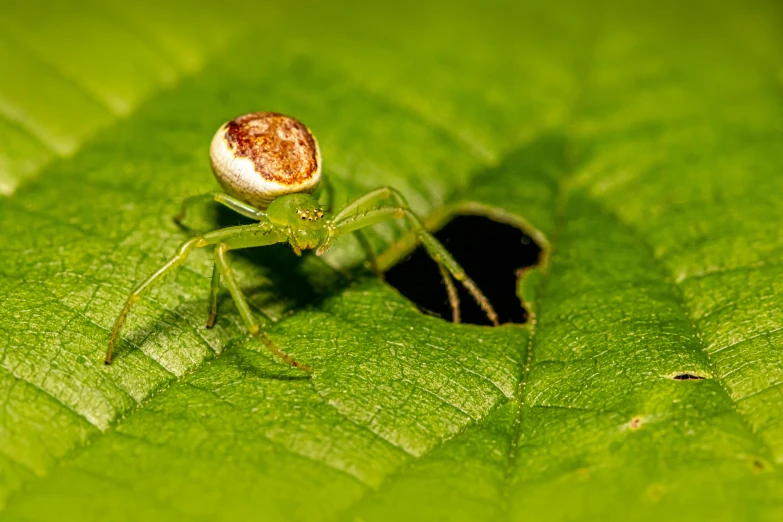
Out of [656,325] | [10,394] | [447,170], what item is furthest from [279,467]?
[447,170]

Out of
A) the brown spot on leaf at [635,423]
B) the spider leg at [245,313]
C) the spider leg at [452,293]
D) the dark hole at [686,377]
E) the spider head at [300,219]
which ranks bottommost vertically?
the brown spot on leaf at [635,423]

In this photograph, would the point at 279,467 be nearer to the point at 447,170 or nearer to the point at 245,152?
the point at 245,152

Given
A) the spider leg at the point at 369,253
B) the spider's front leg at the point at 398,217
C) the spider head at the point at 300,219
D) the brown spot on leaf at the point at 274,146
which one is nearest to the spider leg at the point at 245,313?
the spider head at the point at 300,219

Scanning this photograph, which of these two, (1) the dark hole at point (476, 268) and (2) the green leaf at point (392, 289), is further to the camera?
(1) the dark hole at point (476, 268)

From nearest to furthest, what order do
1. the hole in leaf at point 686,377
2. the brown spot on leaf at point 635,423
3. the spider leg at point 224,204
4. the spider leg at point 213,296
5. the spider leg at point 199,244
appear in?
the brown spot on leaf at point 635,423 → the hole in leaf at point 686,377 → the spider leg at point 199,244 → the spider leg at point 213,296 → the spider leg at point 224,204

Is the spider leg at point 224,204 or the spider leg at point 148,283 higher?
the spider leg at point 224,204

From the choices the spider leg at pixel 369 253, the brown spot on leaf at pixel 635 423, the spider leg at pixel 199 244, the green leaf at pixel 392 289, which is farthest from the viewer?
the spider leg at pixel 369 253

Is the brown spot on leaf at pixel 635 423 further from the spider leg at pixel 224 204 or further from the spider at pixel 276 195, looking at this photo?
the spider leg at pixel 224 204

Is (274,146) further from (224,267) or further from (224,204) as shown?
(224,267)
